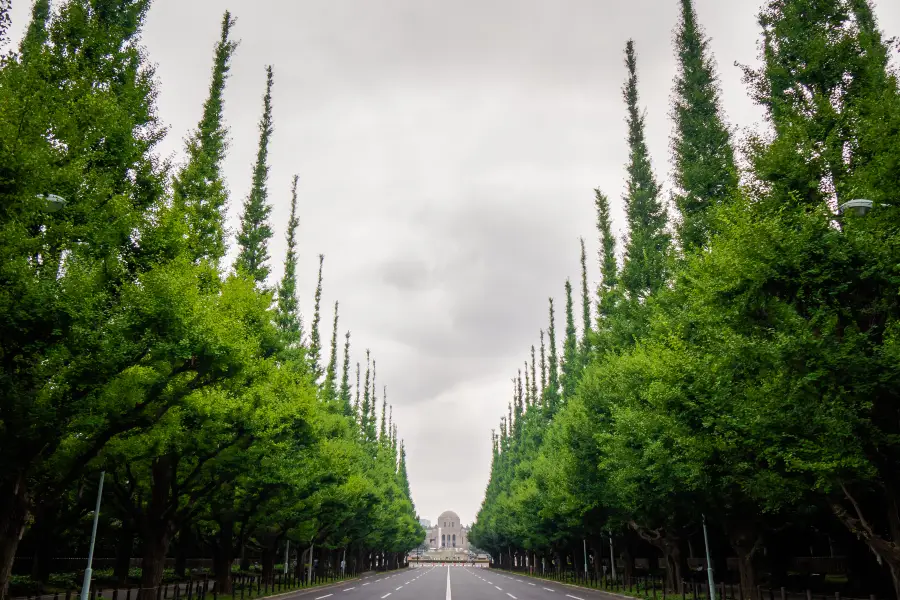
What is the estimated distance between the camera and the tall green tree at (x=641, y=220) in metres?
26.7

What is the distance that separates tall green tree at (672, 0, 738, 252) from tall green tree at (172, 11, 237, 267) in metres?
16.8

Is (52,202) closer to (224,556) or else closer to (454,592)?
(224,556)

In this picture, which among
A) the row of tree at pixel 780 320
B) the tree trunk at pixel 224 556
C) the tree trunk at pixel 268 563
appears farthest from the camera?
the tree trunk at pixel 268 563

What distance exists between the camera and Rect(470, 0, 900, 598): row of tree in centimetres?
1158

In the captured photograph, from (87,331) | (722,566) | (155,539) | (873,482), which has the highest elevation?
(87,331)

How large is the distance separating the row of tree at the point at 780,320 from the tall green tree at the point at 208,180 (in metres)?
15.3

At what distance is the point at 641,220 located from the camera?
29031mm

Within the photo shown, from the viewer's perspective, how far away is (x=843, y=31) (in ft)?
48.8

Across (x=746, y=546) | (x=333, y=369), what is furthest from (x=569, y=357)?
(x=746, y=546)

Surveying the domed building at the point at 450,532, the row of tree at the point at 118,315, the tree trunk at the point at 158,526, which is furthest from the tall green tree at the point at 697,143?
the domed building at the point at 450,532

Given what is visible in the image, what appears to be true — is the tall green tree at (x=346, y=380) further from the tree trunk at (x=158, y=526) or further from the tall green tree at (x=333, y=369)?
the tree trunk at (x=158, y=526)

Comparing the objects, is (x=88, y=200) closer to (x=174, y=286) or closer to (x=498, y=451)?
(x=174, y=286)

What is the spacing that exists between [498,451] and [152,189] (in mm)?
90138

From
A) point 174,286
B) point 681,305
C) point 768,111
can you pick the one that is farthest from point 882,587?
point 174,286
